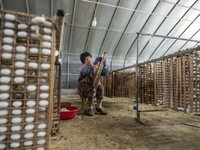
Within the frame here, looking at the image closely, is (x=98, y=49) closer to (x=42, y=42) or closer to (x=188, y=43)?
(x=188, y=43)

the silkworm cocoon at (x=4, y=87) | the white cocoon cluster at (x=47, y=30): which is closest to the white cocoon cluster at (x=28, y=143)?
the silkworm cocoon at (x=4, y=87)

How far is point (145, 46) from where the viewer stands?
1296 centimetres

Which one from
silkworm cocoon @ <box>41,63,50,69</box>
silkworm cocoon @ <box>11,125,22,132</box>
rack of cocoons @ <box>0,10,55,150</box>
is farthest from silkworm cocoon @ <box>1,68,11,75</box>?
silkworm cocoon @ <box>11,125,22,132</box>

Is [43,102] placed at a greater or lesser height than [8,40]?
lesser

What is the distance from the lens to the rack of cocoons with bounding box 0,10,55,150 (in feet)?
5.28

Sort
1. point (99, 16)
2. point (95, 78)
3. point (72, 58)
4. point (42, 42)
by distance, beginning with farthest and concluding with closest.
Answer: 1. point (72, 58)
2. point (99, 16)
3. point (95, 78)
4. point (42, 42)

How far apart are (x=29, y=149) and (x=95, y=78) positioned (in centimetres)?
289

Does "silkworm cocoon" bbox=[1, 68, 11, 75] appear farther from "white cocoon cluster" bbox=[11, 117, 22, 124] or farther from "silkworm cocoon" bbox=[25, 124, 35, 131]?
"silkworm cocoon" bbox=[25, 124, 35, 131]

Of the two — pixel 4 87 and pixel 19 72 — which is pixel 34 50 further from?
pixel 4 87

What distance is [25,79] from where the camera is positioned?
5.53 feet

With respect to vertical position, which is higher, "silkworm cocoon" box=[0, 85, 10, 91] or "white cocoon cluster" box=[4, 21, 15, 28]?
"white cocoon cluster" box=[4, 21, 15, 28]

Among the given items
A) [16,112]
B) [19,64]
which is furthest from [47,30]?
[16,112]

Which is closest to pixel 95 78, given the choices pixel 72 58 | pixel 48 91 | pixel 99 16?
pixel 48 91

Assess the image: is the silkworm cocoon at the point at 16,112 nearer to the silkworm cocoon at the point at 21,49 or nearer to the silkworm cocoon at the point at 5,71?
the silkworm cocoon at the point at 5,71
